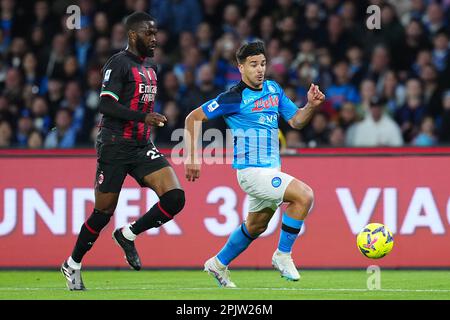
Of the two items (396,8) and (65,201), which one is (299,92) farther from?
(65,201)

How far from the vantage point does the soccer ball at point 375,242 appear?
1020 cm

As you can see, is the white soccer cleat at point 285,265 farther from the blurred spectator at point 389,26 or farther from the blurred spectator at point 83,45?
the blurred spectator at point 83,45

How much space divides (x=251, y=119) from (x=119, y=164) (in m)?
1.25

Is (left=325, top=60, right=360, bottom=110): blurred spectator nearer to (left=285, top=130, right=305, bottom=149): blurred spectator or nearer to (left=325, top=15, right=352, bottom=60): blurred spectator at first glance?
(left=325, top=15, right=352, bottom=60): blurred spectator

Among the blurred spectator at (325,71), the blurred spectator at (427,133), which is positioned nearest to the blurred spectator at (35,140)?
the blurred spectator at (325,71)

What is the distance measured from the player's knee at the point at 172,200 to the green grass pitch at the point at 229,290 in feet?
2.44

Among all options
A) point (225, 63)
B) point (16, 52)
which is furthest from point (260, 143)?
point (16, 52)

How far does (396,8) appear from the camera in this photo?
1689 cm

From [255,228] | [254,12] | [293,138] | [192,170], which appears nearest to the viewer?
[192,170]

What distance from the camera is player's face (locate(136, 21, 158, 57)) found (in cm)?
980

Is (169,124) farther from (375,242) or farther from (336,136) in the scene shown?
(375,242)

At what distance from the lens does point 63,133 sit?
50.1 feet

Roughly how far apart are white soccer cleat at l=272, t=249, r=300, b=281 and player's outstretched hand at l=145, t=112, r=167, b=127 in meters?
1.62

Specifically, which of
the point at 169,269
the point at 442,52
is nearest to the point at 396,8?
the point at 442,52
